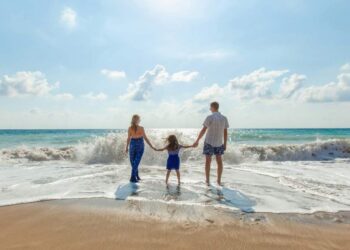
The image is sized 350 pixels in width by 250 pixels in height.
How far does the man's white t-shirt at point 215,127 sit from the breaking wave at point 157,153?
19.0 ft

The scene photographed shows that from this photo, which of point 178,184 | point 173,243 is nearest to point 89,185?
point 178,184

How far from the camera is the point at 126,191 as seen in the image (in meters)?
6.90

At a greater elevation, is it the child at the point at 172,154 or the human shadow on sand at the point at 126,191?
the child at the point at 172,154

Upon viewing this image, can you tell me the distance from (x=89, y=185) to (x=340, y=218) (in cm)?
530

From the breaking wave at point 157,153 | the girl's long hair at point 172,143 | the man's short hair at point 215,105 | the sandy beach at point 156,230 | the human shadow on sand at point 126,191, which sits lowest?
the sandy beach at point 156,230

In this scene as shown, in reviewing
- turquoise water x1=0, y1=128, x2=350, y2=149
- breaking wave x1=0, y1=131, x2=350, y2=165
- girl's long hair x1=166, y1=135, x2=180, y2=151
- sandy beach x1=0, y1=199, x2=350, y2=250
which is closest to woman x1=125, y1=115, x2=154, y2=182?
girl's long hair x1=166, y1=135, x2=180, y2=151

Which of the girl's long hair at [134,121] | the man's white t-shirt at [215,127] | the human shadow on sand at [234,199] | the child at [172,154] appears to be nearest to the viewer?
the human shadow on sand at [234,199]

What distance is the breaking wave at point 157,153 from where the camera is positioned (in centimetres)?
1450

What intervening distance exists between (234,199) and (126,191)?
2328 millimetres

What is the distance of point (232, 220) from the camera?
480 cm

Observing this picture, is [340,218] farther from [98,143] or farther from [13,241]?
[98,143]

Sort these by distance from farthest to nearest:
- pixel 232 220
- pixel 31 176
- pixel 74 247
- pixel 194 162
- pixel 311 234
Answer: pixel 194 162, pixel 31 176, pixel 232 220, pixel 311 234, pixel 74 247

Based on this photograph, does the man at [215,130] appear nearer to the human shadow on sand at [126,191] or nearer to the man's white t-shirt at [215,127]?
the man's white t-shirt at [215,127]

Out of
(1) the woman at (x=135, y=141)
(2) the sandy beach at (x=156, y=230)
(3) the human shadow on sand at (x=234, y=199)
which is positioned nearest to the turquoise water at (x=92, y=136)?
(1) the woman at (x=135, y=141)
